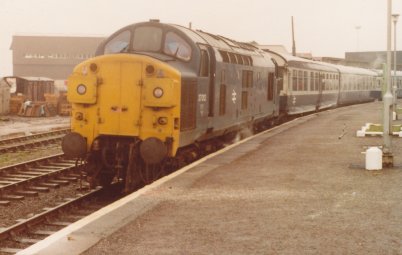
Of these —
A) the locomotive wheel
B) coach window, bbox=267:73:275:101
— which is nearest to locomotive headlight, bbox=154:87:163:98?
the locomotive wheel

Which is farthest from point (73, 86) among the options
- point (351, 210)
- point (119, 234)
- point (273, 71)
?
point (273, 71)

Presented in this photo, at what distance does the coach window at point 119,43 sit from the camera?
1307 centimetres

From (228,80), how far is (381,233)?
8.12 m

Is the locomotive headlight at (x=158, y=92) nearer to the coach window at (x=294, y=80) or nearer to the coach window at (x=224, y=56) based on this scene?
the coach window at (x=224, y=56)

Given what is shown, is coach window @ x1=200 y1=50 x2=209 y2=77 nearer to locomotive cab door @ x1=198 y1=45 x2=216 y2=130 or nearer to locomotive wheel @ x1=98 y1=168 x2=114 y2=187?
locomotive cab door @ x1=198 y1=45 x2=216 y2=130

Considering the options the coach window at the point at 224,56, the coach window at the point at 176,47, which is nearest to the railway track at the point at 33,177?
the coach window at the point at 176,47

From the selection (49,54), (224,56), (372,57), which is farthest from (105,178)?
(372,57)

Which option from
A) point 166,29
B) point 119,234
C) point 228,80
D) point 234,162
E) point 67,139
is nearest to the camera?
point 119,234

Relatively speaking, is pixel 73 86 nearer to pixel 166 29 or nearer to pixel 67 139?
pixel 67 139

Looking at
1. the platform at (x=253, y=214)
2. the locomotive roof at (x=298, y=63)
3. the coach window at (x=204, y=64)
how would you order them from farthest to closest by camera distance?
the locomotive roof at (x=298, y=63)
the coach window at (x=204, y=64)
the platform at (x=253, y=214)

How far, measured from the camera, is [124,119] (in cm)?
1173

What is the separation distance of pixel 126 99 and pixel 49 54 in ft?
297

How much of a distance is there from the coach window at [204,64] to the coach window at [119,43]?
64.1 inches

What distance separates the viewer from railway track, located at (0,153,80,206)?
41.3ft
